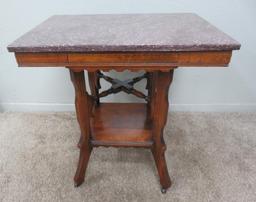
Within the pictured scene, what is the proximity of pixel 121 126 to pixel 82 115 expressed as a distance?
25cm

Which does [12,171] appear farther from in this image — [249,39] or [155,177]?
[249,39]

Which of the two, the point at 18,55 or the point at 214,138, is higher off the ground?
the point at 18,55

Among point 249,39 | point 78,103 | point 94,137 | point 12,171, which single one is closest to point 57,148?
point 12,171

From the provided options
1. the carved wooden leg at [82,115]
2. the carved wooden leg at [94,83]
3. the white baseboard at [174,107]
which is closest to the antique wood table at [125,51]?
the carved wooden leg at [82,115]

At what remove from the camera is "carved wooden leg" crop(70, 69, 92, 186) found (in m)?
0.83

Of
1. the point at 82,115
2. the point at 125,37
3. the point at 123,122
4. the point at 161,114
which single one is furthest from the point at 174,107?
the point at 125,37

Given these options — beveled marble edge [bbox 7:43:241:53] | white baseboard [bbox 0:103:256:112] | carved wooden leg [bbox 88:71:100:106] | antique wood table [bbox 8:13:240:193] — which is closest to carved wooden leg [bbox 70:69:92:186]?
antique wood table [bbox 8:13:240:193]

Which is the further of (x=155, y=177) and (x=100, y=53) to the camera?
(x=155, y=177)

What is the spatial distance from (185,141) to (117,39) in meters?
0.88

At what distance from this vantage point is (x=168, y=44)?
0.64 metres

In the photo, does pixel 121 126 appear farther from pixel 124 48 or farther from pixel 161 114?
pixel 124 48

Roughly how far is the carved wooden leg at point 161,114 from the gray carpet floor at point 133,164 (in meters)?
0.11

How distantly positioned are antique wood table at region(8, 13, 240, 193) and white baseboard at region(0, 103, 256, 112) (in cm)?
63

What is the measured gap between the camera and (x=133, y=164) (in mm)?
1181
